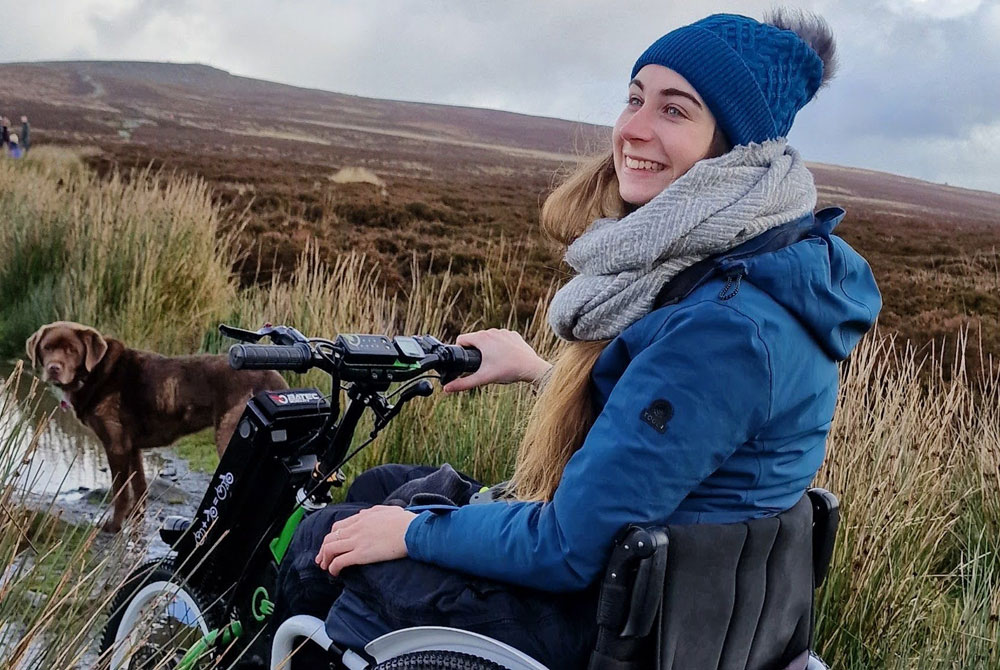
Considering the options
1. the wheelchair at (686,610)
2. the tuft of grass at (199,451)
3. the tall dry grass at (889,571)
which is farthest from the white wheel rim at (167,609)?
the tuft of grass at (199,451)

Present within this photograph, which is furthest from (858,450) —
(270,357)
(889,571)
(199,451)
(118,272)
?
(118,272)

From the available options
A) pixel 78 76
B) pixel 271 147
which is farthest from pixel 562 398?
pixel 78 76

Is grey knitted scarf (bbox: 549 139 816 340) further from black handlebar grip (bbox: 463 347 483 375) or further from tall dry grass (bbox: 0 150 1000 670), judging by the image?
tall dry grass (bbox: 0 150 1000 670)

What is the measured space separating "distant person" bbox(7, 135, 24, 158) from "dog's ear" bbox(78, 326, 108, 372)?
49.1 ft

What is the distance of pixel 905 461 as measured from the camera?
3.82 metres

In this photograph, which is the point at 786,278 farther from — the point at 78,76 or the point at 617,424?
the point at 78,76

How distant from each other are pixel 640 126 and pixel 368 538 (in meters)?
1.00

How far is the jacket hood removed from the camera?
1491 millimetres

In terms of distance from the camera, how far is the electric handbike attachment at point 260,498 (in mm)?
2014

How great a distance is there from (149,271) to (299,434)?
514cm

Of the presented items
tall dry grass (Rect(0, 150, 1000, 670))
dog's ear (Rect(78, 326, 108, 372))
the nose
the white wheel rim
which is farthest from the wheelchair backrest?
dog's ear (Rect(78, 326, 108, 372))

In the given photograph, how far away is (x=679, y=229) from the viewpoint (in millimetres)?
1584

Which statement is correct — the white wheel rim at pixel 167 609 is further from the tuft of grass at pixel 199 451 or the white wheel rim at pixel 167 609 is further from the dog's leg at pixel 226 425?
the tuft of grass at pixel 199 451

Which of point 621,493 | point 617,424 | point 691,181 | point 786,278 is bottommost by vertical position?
point 621,493
